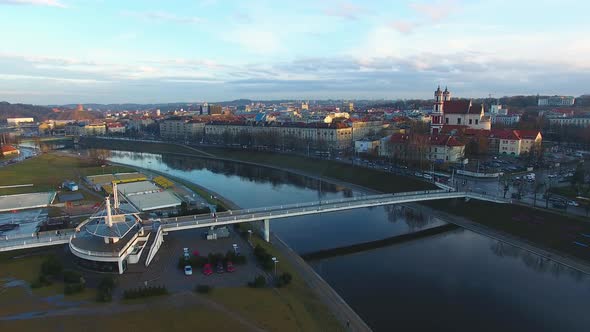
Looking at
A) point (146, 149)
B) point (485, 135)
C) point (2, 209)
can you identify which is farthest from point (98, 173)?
point (485, 135)

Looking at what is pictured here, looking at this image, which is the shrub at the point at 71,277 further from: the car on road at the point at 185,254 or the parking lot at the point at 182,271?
the car on road at the point at 185,254

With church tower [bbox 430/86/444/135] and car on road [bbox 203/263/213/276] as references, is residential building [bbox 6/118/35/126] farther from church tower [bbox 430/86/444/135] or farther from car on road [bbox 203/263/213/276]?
car on road [bbox 203/263/213/276]

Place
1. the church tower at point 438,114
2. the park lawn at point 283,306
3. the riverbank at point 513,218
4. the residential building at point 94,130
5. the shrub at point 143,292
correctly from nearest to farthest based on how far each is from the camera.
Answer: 1. the park lawn at point 283,306
2. the shrub at point 143,292
3. the riverbank at point 513,218
4. the church tower at point 438,114
5. the residential building at point 94,130

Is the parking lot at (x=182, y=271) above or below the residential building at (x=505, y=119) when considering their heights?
below

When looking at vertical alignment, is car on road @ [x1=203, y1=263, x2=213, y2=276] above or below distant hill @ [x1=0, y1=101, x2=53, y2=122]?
below

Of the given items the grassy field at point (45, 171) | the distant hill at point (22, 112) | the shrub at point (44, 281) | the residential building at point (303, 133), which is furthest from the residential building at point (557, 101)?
the distant hill at point (22, 112)

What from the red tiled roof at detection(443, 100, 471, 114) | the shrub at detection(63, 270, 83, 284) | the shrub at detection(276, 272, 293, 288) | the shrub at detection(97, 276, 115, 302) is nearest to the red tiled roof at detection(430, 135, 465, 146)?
the red tiled roof at detection(443, 100, 471, 114)
